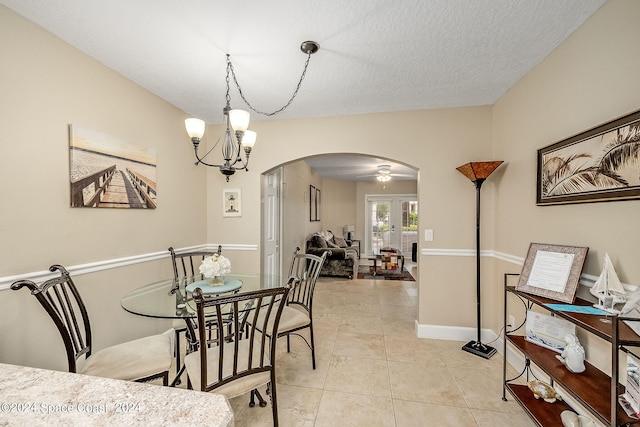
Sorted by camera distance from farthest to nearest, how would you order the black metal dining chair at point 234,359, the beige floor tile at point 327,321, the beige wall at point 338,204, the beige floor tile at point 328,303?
1. the beige wall at point 338,204
2. the beige floor tile at point 328,303
3. the beige floor tile at point 327,321
4. the black metal dining chair at point 234,359

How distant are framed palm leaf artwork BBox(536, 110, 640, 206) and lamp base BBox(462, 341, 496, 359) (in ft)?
4.96

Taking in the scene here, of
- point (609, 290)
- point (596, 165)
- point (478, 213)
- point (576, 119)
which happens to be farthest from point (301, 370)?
point (576, 119)

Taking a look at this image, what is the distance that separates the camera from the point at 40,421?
623mm

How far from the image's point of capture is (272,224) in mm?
4289

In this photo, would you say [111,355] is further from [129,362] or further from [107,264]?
[107,264]

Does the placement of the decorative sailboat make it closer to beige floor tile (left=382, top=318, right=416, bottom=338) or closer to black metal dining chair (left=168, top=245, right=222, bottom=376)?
beige floor tile (left=382, top=318, right=416, bottom=338)

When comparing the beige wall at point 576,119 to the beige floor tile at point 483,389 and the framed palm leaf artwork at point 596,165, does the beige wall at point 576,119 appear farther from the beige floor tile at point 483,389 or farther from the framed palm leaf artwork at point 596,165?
the beige floor tile at point 483,389

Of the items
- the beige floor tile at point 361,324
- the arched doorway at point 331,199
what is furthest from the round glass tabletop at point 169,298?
the arched doorway at point 331,199

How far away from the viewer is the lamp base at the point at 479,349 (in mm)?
2537

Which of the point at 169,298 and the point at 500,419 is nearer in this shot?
the point at 500,419

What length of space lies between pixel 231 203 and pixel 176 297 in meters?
1.63

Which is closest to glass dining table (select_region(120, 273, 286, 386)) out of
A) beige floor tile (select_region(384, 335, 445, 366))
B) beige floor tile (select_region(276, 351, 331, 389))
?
beige floor tile (select_region(276, 351, 331, 389))

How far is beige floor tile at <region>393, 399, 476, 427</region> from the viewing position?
5.66 ft

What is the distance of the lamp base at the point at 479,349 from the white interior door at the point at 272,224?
263 cm
